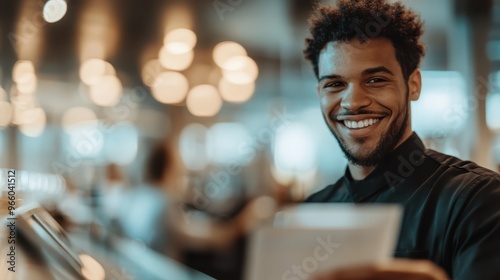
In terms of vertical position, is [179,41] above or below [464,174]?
above

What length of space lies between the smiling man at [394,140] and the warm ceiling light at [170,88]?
67 centimetres

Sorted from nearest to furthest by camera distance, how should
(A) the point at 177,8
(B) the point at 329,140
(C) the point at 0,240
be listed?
(C) the point at 0,240
(B) the point at 329,140
(A) the point at 177,8

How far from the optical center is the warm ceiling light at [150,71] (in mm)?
2023

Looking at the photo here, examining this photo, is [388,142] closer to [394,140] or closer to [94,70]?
[394,140]

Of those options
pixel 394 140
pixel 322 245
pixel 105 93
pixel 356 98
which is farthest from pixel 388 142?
pixel 105 93

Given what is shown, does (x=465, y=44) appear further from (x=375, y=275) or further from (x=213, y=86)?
(x=375, y=275)

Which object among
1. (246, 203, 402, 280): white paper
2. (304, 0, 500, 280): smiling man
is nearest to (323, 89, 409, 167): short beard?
(304, 0, 500, 280): smiling man

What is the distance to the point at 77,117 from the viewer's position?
2.02 metres

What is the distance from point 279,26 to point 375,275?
1.15 meters

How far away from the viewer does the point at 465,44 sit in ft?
5.37

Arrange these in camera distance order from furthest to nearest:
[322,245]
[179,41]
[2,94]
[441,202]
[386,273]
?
[179,41] < [2,94] < [441,202] < [322,245] < [386,273]

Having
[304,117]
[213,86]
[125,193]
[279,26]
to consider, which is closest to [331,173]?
[304,117]

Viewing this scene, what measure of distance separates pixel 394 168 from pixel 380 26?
36cm

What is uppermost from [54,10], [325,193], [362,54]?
[54,10]
